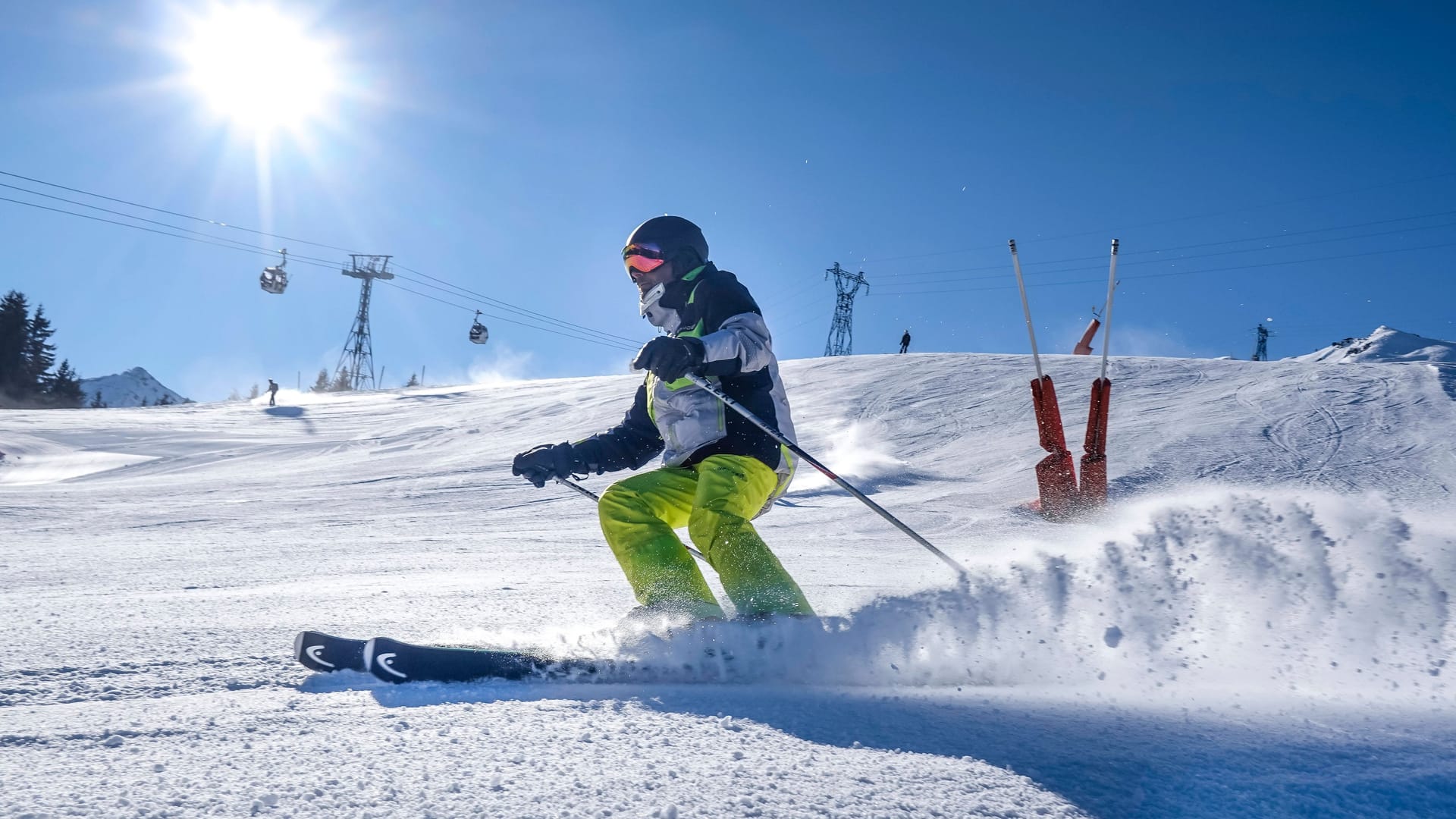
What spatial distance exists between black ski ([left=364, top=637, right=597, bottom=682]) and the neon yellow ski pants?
1.65 ft

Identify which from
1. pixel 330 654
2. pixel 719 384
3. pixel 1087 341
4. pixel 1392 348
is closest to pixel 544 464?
pixel 719 384

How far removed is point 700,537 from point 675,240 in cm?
108

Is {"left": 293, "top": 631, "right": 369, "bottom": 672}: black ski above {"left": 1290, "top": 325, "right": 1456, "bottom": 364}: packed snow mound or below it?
below

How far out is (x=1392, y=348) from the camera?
66688 mm

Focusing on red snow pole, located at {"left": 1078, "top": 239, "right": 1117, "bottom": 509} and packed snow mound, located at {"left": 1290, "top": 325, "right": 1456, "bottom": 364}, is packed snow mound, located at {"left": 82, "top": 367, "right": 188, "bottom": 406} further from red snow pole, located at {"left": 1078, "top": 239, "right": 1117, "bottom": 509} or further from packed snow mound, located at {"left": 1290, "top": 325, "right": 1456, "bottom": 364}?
red snow pole, located at {"left": 1078, "top": 239, "right": 1117, "bottom": 509}

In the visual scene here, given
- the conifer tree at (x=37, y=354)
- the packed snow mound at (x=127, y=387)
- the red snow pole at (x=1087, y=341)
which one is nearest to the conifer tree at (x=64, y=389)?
the conifer tree at (x=37, y=354)

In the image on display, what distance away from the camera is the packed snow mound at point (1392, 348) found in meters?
58.3

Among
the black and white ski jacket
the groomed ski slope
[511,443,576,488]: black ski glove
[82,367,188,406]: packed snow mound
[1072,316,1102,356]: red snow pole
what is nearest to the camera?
the groomed ski slope

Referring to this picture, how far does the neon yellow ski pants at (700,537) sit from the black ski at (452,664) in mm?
503

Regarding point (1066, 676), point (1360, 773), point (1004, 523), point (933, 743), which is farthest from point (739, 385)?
point (1004, 523)

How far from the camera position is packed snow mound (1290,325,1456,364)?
5834 centimetres

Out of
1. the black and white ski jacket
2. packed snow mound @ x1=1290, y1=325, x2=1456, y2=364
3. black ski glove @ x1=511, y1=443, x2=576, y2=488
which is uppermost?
packed snow mound @ x1=1290, y1=325, x2=1456, y2=364

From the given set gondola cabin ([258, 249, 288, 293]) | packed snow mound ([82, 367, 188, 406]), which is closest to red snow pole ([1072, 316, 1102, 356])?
gondola cabin ([258, 249, 288, 293])

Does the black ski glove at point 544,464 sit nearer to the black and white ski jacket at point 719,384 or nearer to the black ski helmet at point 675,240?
the black and white ski jacket at point 719,384
